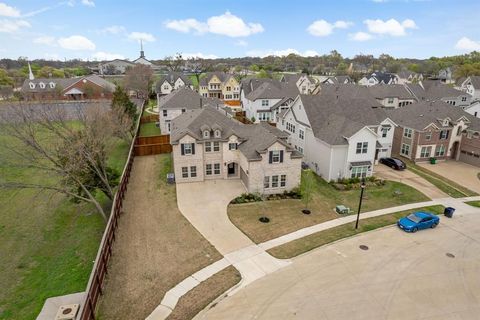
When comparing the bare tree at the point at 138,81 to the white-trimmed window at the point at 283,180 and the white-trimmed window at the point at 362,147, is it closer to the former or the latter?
the white-trimmed window at the point at 283,180

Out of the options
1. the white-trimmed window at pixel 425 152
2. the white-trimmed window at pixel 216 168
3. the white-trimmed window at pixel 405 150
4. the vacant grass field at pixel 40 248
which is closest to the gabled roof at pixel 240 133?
the white-trimmed window at pixel 216 168

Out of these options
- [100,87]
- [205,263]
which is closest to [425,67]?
[100,87]

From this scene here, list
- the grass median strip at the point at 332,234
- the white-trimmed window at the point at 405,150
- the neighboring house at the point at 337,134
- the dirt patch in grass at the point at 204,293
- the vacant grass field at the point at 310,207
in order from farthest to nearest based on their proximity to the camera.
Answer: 1. the white-trimmed window at the point at 405,150
2. the neighboring house at the point at 337,134
3. the vacant grass field at the point at 310,207
4. the grass median strip at the point at 332,234
5. the dirt patch in grass at the point at 204,293

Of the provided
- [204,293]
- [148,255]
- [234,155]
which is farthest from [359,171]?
[148,255]

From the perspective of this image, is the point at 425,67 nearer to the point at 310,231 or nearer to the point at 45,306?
the point at 310,231

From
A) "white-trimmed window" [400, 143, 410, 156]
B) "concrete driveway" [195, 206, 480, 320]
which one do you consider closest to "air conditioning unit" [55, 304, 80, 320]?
"concrete driveway" [195, 206, 480, 320]

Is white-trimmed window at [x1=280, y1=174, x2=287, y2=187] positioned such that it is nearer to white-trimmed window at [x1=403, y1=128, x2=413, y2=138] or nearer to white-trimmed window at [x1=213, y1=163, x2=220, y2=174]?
white-trimmed window at [x1=213, y1=163, x2=220, y2=174]
